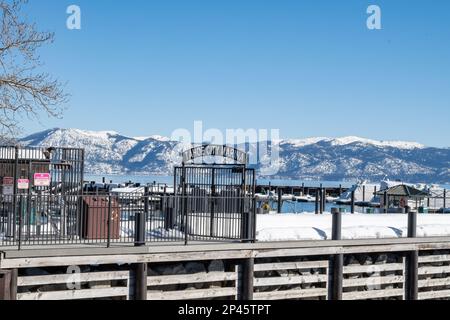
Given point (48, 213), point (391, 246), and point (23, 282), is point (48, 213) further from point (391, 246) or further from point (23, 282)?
point (391, 246)

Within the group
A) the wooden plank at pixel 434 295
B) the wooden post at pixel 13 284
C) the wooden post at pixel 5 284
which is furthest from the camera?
the wooden plank at pixel 434 295

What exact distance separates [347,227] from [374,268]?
4.89 feet

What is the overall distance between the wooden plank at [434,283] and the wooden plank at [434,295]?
0.69 feet

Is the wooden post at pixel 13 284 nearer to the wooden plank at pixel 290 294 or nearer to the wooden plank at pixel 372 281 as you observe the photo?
the wooden plank at pixel 290 294

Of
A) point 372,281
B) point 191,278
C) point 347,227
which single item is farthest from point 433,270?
point 191,278

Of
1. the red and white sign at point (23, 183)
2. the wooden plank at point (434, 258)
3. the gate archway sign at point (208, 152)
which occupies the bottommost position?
the wooden plank at point (434, 258)

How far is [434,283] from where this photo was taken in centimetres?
2539

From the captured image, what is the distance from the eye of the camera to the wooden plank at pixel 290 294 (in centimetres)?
2156

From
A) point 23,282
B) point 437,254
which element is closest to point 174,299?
point 23,282

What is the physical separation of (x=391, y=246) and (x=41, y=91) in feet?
39.7

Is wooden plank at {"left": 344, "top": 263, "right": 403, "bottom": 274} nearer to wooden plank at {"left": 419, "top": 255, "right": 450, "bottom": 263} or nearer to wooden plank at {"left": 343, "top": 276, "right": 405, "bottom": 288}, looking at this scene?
wooden plank at {"left": 343, "top": 276, "right": 405, "bottom": 288}

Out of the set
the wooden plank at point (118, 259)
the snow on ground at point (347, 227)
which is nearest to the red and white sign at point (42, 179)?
the wooden plank at point (118, 259)

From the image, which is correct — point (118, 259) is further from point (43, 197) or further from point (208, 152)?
point (208, 152)
